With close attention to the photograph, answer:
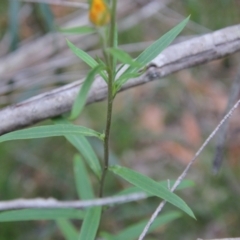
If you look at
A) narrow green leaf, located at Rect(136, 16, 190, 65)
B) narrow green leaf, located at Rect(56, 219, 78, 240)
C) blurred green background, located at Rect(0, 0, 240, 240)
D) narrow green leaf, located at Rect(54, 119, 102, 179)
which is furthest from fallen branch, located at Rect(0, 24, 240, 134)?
blurred green background, located at Rect(0, 0, 240, 240)

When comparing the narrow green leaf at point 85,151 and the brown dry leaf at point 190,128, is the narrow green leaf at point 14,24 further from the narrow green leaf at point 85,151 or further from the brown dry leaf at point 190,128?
the brown dry leaf at point 190,128

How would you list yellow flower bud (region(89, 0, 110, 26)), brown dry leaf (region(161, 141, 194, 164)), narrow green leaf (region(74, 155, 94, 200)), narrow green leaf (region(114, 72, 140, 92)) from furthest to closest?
brown dry leaf (region(161, 141, 194, 164)) → narrow green leaf (region(74, 155, 94, 200)) → narrow green leaf (region(114, 72, 140, 92)) → yellow flower bud (region(89, 0, 110, 26))

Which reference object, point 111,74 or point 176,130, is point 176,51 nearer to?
point 111,74

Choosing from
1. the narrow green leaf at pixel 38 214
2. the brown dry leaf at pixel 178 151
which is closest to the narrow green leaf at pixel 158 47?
the narrow green leaf at pixel 38 214

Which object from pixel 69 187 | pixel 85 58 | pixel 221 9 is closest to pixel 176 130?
pixel 221 9

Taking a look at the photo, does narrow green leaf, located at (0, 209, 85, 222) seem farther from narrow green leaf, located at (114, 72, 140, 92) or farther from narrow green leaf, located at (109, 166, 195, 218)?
narrow green leaf, located at (114, 72, 140, 92)

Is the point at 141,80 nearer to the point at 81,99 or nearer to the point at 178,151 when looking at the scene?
the point at 81,99

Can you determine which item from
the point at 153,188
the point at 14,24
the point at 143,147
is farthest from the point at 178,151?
the point at 153,188
